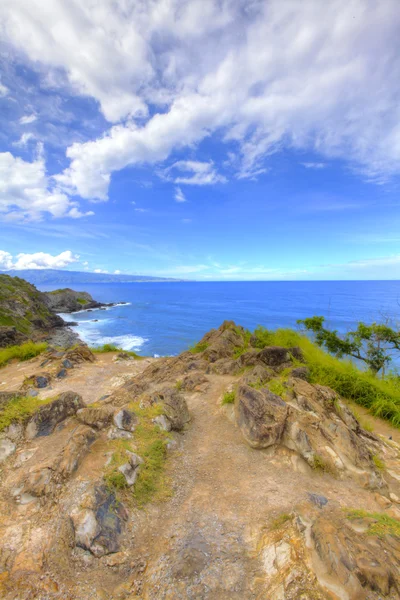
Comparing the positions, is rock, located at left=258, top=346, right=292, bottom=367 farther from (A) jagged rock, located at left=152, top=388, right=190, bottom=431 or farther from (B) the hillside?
(A) jagged rock, located at left=152, top=388, right=190, bottom=431

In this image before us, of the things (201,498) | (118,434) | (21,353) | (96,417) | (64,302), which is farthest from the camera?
(64,302)

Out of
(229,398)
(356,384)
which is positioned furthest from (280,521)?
(356,384)

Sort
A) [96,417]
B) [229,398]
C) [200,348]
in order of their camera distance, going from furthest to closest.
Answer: [200,348], [229,398], [96,417]

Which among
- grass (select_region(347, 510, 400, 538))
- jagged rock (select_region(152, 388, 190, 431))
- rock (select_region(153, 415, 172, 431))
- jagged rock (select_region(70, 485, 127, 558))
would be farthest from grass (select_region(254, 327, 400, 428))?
jagged rock (select_region(70, 485, 127, 558))

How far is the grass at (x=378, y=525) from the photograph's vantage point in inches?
167

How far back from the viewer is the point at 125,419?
759cm

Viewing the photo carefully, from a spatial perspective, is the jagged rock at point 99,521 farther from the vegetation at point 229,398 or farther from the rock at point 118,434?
the vegetation at point 229,398

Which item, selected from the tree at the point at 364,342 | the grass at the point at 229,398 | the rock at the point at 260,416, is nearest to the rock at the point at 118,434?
the rock at the point at 260,416

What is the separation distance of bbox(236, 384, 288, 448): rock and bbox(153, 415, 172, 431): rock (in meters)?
2.24

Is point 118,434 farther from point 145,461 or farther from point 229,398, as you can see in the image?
point 229,398

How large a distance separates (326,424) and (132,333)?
50122 millimetres

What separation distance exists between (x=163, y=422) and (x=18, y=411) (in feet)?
14.2

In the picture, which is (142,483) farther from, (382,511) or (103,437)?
(382,511)

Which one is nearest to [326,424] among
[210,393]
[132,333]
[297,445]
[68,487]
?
[297,445]
